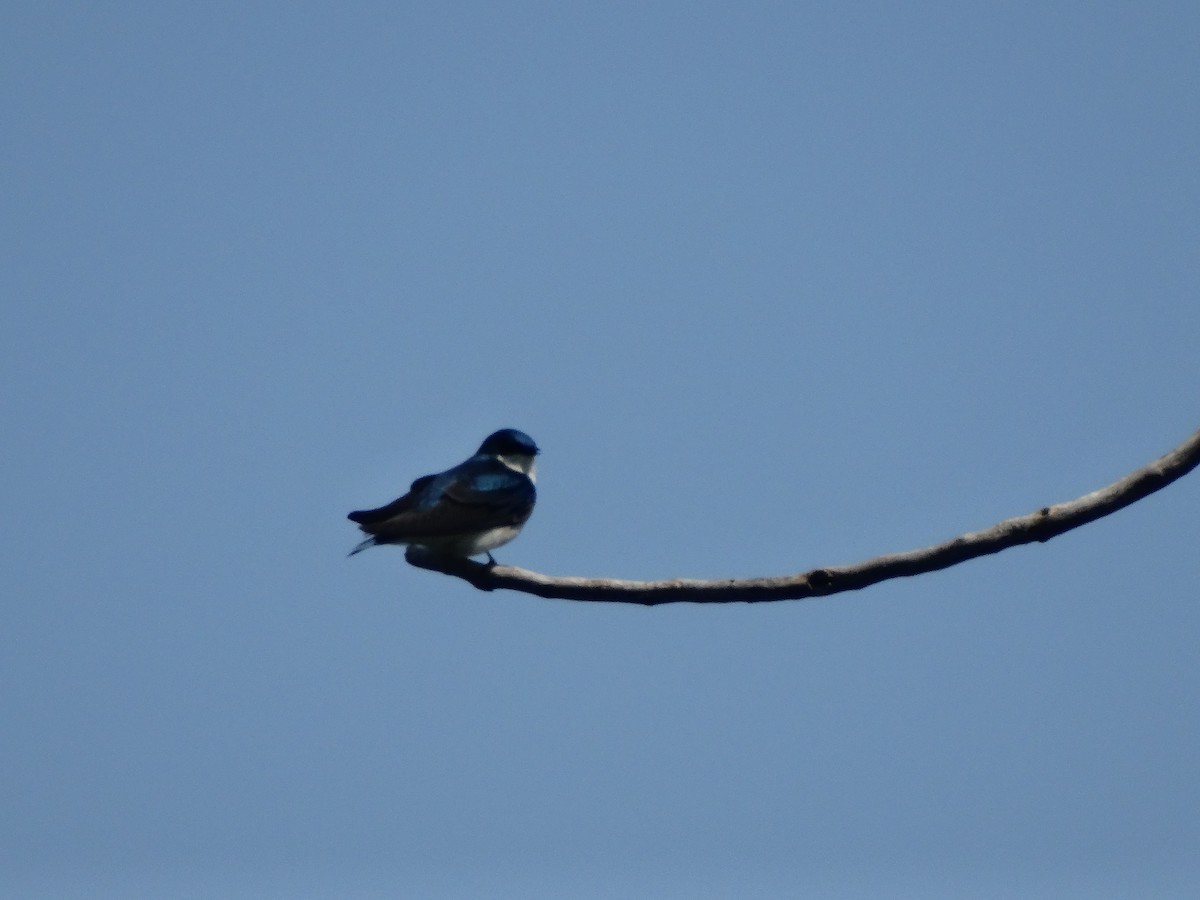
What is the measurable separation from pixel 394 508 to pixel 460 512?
38cm

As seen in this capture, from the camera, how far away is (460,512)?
23.4 ft

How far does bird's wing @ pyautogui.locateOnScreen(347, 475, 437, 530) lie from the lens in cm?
692

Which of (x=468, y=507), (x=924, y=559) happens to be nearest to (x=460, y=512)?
(x=468, y=507)

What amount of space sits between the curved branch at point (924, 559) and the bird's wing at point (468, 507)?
2418 millimetres

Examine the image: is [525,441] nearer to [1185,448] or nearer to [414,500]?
[414,500]

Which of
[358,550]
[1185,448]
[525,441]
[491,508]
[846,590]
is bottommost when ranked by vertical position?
[846,590]

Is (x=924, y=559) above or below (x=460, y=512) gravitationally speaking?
below

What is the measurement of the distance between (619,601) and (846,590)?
0.83m

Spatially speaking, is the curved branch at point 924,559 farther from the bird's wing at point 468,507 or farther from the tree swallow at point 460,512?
the bird's wing at point 468,507

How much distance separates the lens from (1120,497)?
3.86 m

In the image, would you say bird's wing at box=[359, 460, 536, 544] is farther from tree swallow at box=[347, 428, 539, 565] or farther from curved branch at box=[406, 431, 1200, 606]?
curved branch at box=[406, 431, 1200, 606]

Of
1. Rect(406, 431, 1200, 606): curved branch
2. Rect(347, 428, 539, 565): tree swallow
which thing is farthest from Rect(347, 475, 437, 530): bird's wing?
Rect(406, 431, 1200, 606): curved branch

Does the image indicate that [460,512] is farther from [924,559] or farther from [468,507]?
[924,559]

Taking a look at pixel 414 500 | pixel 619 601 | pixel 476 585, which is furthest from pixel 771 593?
pixel 414 500
